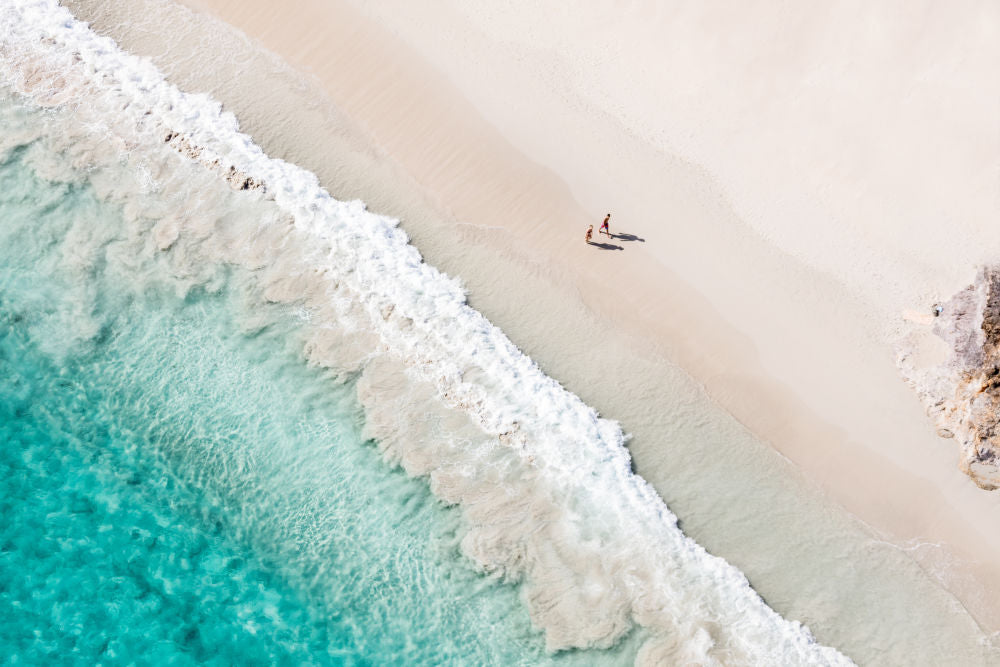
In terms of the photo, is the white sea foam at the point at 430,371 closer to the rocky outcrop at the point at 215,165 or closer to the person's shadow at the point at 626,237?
the rocky outcrop at the point at 215,165

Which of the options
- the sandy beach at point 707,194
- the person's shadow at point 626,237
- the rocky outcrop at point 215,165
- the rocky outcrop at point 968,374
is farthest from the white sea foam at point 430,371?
the rocky outcrop at point 968,374

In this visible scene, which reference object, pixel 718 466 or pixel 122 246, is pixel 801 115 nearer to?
pixel 718 466

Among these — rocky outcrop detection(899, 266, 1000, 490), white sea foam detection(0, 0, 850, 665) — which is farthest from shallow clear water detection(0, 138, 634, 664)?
rocky outcrop detection(899, 266, 1000, 490)

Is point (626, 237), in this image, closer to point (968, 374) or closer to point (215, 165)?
point (968, 374)

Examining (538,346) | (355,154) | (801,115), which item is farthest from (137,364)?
(801,115)

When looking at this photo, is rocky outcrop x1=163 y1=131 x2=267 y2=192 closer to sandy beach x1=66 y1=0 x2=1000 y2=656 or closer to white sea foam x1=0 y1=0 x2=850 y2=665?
white sea foam x1=0 y1=0 x2=850 y2=665
